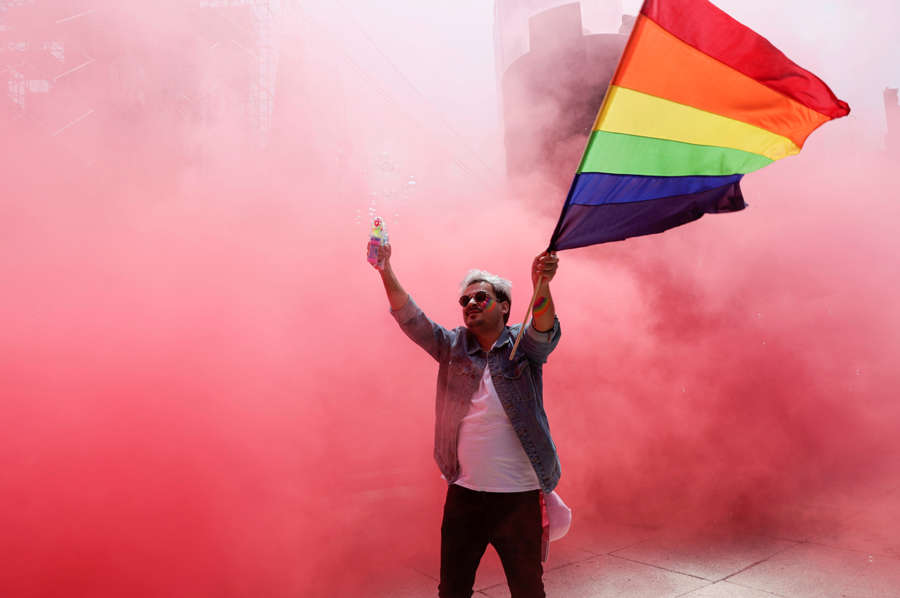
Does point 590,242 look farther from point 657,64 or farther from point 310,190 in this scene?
point 310,190

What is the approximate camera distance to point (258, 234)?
3762 mm

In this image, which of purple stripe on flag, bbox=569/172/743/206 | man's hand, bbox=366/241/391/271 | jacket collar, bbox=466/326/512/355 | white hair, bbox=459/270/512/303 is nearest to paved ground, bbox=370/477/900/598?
jacket collar, bbox=466/326/512/355

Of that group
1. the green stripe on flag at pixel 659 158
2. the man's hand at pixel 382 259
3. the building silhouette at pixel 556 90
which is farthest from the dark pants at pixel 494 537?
the building silhouette at pixel 556 90

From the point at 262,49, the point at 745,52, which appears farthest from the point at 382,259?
the point at 262,49

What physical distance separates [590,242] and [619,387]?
254 centimetres

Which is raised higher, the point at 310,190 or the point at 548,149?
the point at 548,149

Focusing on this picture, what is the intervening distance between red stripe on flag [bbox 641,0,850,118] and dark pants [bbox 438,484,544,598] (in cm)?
149

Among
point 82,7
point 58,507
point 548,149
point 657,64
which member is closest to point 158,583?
point 58,507

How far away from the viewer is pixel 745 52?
77.1 inches

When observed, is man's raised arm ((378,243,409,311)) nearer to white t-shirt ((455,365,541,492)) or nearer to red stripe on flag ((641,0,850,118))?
white t-shirt ((455,365,541,492))

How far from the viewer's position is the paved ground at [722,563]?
8.78ft

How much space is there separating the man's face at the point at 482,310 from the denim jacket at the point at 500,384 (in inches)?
2.0

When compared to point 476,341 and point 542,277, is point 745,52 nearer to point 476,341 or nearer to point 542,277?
point 542,277

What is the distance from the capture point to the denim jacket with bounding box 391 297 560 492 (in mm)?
1689
